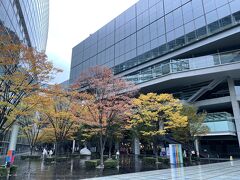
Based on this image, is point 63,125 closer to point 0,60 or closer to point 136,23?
point 0,60

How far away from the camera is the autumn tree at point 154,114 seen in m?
22.8

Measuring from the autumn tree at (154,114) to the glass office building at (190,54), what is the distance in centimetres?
709

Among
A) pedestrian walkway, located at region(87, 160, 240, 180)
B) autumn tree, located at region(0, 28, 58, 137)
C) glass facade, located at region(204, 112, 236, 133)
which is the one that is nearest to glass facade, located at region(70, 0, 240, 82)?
glass facade, located at region(204, 112, 236, 133)

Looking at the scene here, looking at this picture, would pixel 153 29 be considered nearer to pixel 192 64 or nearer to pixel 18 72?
pixel 192 64

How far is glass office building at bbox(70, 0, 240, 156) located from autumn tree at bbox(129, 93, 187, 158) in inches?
279

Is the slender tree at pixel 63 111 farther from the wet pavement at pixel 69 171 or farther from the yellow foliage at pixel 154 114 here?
the yellow foliage at pixel 154 114

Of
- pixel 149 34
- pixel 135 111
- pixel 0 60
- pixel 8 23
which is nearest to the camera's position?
pixel 0 60

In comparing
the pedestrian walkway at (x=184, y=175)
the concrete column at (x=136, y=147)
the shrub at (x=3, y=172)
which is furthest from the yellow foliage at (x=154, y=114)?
the shrub at (x=3, y=172)

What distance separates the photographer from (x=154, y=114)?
891 inches

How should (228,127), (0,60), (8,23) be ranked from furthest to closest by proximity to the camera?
(228,127)
(8,23)
(0,60)

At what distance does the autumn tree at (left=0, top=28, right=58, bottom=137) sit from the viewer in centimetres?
1266

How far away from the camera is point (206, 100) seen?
31828 mm

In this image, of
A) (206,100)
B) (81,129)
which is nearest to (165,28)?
(206,100)

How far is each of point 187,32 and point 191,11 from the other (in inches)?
152
